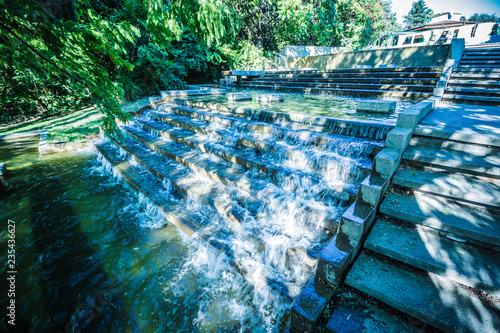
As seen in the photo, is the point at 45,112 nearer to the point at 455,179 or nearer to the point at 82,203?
the point at 82,203

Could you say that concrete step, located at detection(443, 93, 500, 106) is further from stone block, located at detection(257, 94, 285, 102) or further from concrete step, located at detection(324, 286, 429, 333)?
concrete step, located at detection(324, 286, 429, 333)

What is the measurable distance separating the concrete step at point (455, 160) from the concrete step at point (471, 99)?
4671 millimetres

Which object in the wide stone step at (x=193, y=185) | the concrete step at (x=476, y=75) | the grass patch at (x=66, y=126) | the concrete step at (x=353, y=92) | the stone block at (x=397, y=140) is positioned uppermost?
the concrete step at (x=476, y=75)

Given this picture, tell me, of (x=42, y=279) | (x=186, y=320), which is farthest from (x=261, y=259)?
(x=42, y=279)

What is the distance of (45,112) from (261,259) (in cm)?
1799

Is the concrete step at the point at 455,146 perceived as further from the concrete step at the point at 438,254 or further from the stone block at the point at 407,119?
the concrete step at the point at 438,254

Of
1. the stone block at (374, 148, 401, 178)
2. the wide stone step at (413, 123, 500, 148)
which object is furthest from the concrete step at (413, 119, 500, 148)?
the stone block at (374, 148, 401, 178)

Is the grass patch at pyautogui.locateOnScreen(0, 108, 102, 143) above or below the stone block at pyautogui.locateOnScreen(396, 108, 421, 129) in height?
below

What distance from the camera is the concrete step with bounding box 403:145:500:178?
9.37ft

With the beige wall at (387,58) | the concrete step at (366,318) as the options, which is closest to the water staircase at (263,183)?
the concrete step at (366,318)

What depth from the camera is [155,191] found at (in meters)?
5.03

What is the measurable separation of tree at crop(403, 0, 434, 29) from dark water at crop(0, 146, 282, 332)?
9567 cm

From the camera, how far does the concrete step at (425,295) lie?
1814 mm

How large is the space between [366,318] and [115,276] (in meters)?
3.51
